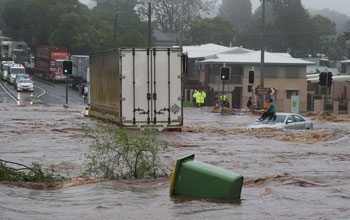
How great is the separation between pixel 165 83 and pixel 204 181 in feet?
43.5

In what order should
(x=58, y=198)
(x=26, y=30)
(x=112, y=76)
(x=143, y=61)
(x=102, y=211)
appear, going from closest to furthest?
(x=102, y=211)
(x=58, y=198)
(x=143, y=61)
(x=112, y=76)
(x=26, y=30)

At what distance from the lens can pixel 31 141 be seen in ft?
76.4

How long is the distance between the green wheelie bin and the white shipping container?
12950 millimetres

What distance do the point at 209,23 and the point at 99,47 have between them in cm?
2792

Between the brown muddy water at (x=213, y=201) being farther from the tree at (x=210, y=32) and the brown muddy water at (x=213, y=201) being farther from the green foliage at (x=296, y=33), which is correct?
the green foliage at (x=296, y=33)

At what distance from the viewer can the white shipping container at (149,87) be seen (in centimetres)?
2480

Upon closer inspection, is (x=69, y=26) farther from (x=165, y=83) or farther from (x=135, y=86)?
(x=165, y=83)

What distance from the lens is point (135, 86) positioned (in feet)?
81.9

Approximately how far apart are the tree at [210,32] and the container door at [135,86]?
96.0m

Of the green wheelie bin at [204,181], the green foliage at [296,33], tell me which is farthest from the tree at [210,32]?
the green wheelie bin at [204,181]

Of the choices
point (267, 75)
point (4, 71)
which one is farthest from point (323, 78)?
point (4, 71)

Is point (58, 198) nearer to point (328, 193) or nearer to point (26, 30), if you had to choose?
point (328, 193)

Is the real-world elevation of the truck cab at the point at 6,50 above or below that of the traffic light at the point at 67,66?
above

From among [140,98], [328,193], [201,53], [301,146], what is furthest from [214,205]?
[201,53]
